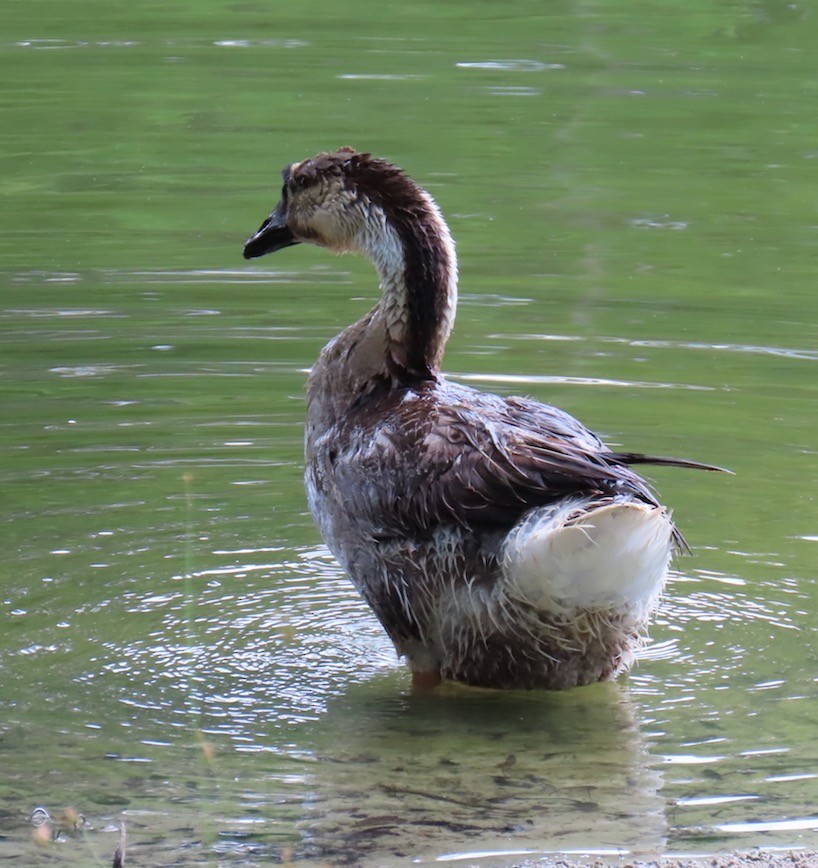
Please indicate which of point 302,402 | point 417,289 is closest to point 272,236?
point 417,289

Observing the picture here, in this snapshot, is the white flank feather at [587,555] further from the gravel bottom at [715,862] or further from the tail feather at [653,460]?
the gravel bottom at [715,862]

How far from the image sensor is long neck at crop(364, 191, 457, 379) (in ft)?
20.5

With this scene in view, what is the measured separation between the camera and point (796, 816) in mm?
4887

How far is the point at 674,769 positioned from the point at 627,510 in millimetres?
777

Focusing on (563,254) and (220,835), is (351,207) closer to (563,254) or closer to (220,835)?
(220,835)

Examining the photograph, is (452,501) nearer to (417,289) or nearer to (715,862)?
(417,289)

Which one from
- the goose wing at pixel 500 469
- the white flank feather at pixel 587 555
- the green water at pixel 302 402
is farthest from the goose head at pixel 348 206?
the white flank feather at pixel 587 555

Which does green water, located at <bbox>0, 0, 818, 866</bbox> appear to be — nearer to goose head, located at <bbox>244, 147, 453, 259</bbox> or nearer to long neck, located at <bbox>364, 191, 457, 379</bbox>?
long neck, located at <bbox>364, 191, 457, 379</bbox>

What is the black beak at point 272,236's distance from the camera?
703cm

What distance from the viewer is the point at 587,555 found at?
201 inches

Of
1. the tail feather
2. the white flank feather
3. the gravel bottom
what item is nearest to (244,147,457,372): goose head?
the tail feather

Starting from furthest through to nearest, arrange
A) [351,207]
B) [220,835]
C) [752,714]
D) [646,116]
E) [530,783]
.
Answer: [646,116] < [351,207] < [752,714] < [530,783] < [220,835]

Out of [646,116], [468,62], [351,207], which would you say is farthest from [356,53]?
[351,207]

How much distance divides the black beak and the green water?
1036 mm
